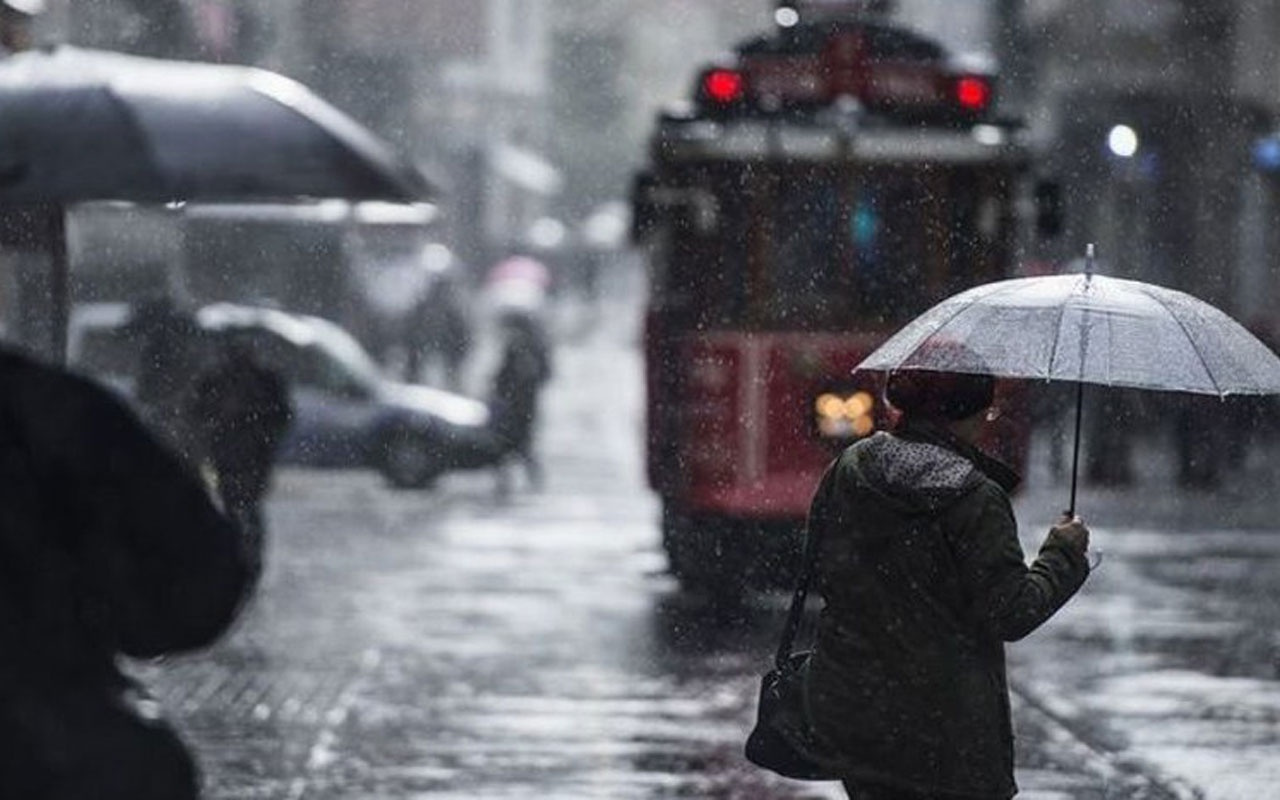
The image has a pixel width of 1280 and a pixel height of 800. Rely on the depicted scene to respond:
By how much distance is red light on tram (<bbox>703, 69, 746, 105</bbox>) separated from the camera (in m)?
18.0

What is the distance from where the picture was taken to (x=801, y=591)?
699 cm

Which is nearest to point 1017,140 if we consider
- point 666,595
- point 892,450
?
point 666,595

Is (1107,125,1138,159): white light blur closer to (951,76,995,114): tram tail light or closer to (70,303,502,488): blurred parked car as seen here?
(70,303,502,488): blurred parked car

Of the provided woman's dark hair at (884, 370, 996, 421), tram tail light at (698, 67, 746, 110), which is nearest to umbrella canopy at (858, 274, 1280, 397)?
woman's dark hair at (884, 370, 996, 421)

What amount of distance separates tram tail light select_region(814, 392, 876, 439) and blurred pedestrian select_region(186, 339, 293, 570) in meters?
2.89

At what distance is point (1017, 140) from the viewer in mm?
18203

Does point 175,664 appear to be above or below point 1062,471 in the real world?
above

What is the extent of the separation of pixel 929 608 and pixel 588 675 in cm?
828

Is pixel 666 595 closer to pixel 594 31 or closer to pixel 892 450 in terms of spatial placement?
pixel 892 450

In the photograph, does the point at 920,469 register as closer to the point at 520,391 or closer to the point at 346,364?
the point at 346,364

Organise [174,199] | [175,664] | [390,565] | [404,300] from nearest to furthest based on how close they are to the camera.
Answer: [174,199]
[175,664]
[390,565]
[404,300]

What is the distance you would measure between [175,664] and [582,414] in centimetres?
3139

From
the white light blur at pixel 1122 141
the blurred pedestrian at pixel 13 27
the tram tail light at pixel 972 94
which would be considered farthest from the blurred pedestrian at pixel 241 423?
the white light blur at pixel 1122 141

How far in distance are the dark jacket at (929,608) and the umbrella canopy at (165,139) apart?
14.3ft
